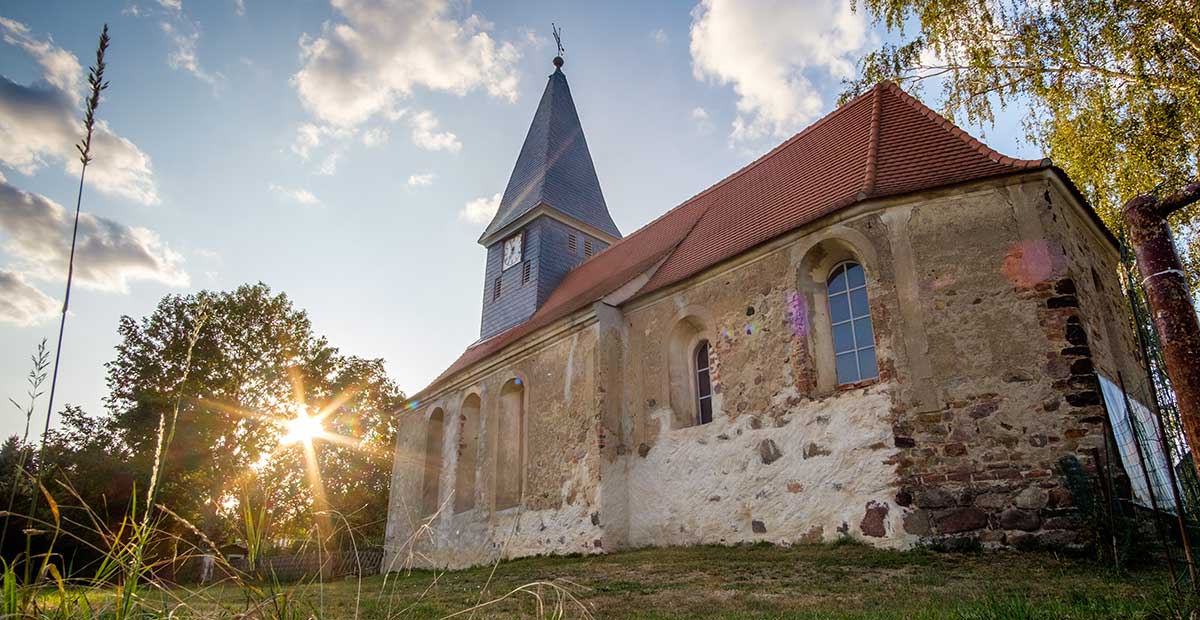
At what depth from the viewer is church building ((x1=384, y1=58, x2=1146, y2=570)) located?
8.43 meters

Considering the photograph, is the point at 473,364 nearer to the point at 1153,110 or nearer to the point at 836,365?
the point at 836,365

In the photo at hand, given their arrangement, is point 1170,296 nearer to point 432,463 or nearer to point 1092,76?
point 1092,76

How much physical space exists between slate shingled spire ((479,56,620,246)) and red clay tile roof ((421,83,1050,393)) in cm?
518

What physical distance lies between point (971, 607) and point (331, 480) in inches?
1103

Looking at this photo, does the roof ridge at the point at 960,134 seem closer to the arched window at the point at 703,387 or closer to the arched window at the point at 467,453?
the arched window at the point at 703,387

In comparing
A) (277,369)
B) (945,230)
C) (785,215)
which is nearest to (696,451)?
(785,215)

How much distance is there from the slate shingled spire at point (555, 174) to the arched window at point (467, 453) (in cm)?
692

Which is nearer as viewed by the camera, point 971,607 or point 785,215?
point 971,607

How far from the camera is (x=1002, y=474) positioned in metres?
8.23

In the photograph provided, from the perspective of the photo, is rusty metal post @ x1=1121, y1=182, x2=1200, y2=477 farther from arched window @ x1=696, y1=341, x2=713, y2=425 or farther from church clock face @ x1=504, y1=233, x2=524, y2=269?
church clock face @ x1=504, y1=233, x2=524, y2=269

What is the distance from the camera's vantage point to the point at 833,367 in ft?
33.5

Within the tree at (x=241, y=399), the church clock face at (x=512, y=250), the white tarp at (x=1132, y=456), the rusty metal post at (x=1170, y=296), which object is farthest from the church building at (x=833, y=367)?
the tree at (x=241, y=399)

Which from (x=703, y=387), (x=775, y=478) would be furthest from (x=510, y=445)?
(x=775, y=478)

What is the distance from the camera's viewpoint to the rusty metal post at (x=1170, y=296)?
3.59 meters
